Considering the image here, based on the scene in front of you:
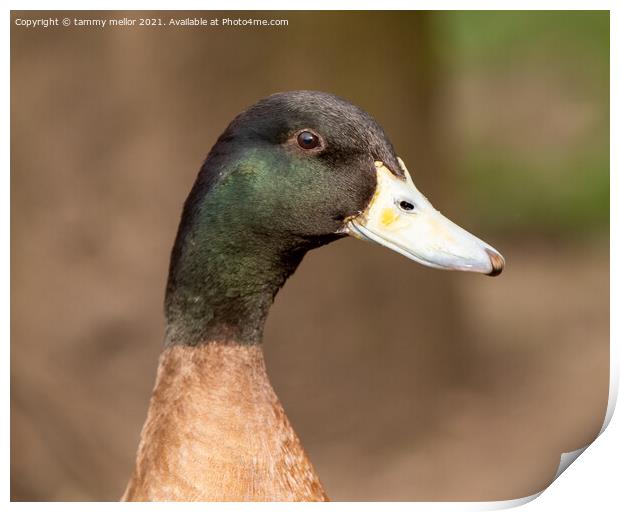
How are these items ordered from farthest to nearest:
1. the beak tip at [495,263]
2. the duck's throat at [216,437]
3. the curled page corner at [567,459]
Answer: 1. the curled page corner at [567,459]
2. the duck's throat at [216,437]
3. the beak tip at [495,263]

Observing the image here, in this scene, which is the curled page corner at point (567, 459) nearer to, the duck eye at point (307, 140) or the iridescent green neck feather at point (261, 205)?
the iridescent green neck feather at point (261, 205)

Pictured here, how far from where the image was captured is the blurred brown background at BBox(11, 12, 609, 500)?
2408mm

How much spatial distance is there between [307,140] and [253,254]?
0.81ft

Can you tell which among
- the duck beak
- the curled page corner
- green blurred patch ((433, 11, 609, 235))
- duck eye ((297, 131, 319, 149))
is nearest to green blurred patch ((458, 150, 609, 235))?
green blurred patch ((433, 11, 609, 235))

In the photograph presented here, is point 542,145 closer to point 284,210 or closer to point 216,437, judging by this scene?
point 284,210

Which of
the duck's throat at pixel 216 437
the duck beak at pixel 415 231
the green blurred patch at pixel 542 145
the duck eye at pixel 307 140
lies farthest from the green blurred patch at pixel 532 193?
the duck's throat at pixel 216 437

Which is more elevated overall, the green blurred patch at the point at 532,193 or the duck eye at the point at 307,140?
the duck eye at the point at 307,140

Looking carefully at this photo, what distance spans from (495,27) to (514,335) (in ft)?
3.16

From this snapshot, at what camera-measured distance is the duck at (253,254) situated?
5.94 ft

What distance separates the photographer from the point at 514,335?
2971 millimetres

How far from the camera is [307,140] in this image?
1.81 m

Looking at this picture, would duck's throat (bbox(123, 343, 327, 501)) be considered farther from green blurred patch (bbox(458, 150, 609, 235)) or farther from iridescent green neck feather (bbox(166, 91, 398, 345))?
green blurred patch (bbox(458, 150, 609, 235))
